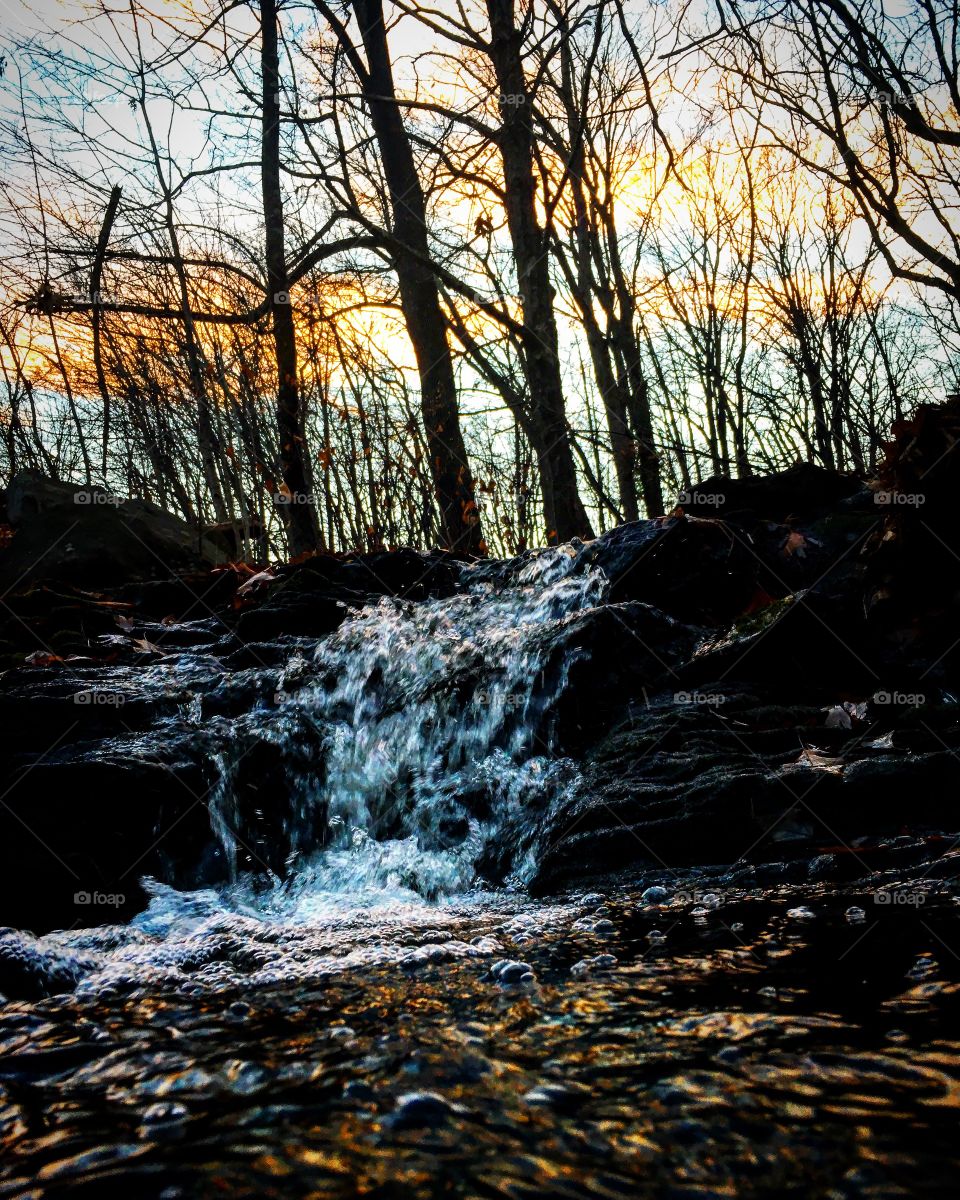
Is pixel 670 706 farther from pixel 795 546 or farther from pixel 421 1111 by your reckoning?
pixel 421 1111

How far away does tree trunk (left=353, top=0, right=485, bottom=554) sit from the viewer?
9.65 metres

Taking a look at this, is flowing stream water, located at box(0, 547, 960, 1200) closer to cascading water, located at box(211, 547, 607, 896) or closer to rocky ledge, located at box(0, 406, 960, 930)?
cascading water, located at box(211, 547, 607, 896)

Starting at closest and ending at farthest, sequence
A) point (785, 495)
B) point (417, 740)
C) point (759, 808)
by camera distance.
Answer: point (759, 808) < point (417, 740) < point (785, 495)

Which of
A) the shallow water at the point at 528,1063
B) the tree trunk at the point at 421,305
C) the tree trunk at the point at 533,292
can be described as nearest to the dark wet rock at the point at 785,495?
the tree trunk at the point at 533,292

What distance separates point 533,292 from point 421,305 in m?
1.96

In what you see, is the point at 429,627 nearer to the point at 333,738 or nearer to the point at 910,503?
the point at 333,738

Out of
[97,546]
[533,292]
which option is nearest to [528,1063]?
[97,546]

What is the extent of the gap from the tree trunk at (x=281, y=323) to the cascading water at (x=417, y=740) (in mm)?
3884

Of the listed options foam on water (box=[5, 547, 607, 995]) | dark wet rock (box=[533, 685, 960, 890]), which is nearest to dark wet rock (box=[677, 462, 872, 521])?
foam on water (box=[5, 547, 607, 995])

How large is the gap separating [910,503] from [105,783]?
14.1 ft

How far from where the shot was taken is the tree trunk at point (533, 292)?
853 centimetres

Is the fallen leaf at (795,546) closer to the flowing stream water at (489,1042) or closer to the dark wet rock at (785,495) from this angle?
the dark wet rock at (785,495)

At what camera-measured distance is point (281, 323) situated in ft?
31.1

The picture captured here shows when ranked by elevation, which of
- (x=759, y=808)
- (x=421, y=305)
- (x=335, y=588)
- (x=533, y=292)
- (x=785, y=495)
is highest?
(x=421, y=305)
